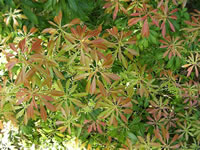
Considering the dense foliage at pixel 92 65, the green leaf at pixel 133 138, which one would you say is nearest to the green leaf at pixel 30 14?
the dense foliage at pixel 92 65

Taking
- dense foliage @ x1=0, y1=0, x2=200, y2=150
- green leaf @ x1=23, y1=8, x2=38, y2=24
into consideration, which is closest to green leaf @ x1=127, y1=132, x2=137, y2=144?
dense foliage @ x1=0, y1=0, x2=200, y2=150

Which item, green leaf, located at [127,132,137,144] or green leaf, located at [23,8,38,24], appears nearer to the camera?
green leaf, located at [23,8,38,24]

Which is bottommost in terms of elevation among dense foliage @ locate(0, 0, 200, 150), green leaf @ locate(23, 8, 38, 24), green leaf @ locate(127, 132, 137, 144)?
green leaf @ locate(127, 132, 137, 144)

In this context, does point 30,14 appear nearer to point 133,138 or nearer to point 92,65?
point 92,65

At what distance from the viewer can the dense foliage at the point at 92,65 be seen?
3.42ft

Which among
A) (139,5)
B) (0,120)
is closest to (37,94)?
(0,120)

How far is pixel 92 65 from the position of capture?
3.53 ft

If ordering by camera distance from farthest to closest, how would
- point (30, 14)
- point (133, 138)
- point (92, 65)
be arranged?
point (133, 138) < point (30, 14) < point (92, 65)

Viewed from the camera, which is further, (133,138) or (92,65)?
(133,138)

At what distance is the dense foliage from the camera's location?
1.04m

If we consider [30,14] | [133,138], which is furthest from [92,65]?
[133,138]

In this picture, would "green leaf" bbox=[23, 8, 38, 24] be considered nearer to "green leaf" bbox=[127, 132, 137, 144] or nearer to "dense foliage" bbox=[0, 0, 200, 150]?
"dense foliage" bbox=[0, 0, 200, 150]

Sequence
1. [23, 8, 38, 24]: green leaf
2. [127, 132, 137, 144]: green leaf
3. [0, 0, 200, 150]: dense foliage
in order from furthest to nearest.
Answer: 1. [127, 132, 137, 144]: green leaf
2. [23, 8, 38, 24]: green leaf
3. [0, 0, 200, 150]: dense foliage

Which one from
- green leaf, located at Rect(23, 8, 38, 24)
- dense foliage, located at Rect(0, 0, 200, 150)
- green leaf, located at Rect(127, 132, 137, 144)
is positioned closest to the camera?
dense foliage, located at Rect(0, 0, 200, 150)
